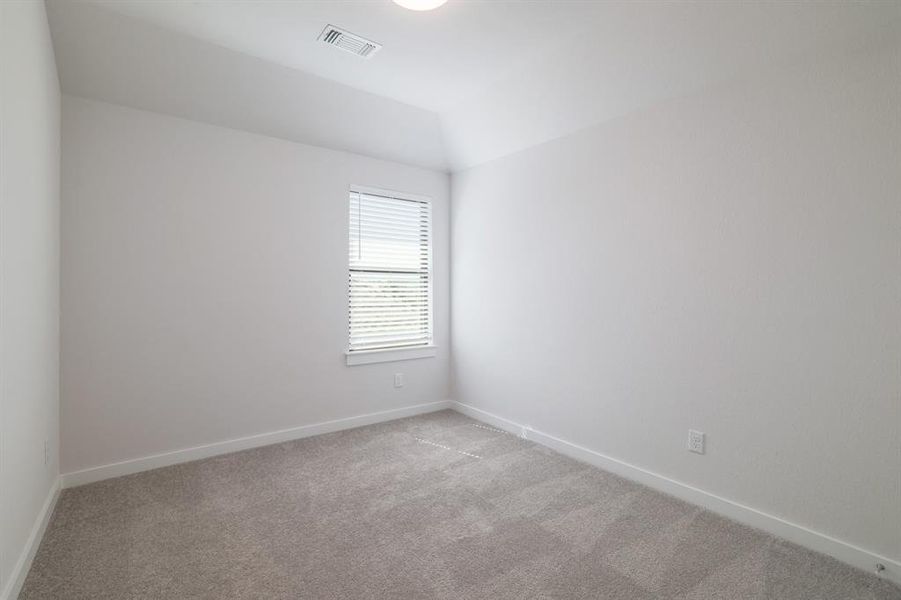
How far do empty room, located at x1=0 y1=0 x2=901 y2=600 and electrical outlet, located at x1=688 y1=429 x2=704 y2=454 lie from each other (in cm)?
1

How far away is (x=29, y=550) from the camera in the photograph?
191 centimetres

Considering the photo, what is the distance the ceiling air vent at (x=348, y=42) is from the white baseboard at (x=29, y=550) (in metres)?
2.86

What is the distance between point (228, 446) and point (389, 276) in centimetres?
187

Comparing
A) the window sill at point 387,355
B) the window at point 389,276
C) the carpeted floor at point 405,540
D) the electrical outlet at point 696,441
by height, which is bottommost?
the carpeted floor at point 405,540

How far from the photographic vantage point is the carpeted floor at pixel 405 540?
5.92 feet

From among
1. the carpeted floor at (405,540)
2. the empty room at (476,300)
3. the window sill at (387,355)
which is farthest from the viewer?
the window sill at (387,355)

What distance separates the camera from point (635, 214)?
9.29 feet

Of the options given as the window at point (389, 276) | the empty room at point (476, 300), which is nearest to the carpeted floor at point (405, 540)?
the empty room at point (476, 300)

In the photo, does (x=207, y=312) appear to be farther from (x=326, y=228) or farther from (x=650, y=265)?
(x=650, y=265)

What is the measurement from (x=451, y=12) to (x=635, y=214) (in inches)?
63.1

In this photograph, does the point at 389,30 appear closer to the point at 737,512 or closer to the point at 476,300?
the point at 476,300

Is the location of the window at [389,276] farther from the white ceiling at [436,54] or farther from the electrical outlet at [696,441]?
the electrical outlet at [696,441]

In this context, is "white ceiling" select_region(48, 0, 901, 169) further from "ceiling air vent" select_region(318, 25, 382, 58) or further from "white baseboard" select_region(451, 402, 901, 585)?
"white baseboard" select_region(451, 402, 901, 585)

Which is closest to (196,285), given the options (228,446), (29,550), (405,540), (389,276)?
(228,446)
